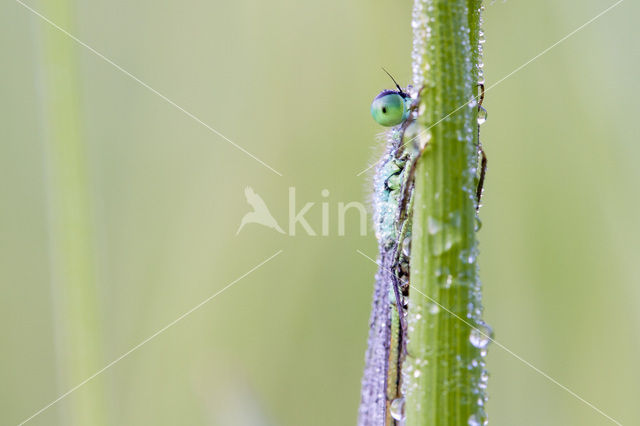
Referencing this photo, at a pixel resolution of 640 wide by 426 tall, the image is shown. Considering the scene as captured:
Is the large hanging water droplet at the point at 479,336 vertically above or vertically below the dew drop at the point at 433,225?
below

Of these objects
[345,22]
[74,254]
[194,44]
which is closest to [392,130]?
[74,254]

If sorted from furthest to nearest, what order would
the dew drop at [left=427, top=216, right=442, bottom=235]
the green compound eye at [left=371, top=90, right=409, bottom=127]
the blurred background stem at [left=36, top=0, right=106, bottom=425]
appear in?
the blurred background stem at [left=36, top=0, right=106, bottom=425] < the green compound eye at [left=371, top=90, right=409, bottom=127] < the dew drop at [left=427, top=216, right=442, bottom=235]

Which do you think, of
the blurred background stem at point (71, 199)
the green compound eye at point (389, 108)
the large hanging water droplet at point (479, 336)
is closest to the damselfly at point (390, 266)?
the green compound eye at point (389, 108)

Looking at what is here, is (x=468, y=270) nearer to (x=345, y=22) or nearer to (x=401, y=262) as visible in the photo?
(x=401, y=262)

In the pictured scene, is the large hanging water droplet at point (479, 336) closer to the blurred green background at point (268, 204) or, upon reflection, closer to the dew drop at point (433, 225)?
the dew drop at point (433, 225)

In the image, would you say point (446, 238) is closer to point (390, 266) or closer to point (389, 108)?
point (389, 108)

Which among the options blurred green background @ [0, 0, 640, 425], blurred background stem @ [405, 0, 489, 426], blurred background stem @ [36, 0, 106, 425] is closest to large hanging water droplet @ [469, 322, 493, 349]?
blurred background stem @ [405, 0, 489, 426]

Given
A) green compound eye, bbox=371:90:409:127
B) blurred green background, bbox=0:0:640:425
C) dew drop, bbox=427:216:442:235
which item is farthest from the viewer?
blurred green background, bbox=0:0:640:425

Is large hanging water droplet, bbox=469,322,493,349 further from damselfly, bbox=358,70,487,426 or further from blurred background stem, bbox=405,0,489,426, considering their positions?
damselfly, bbox=358,70,487,426
